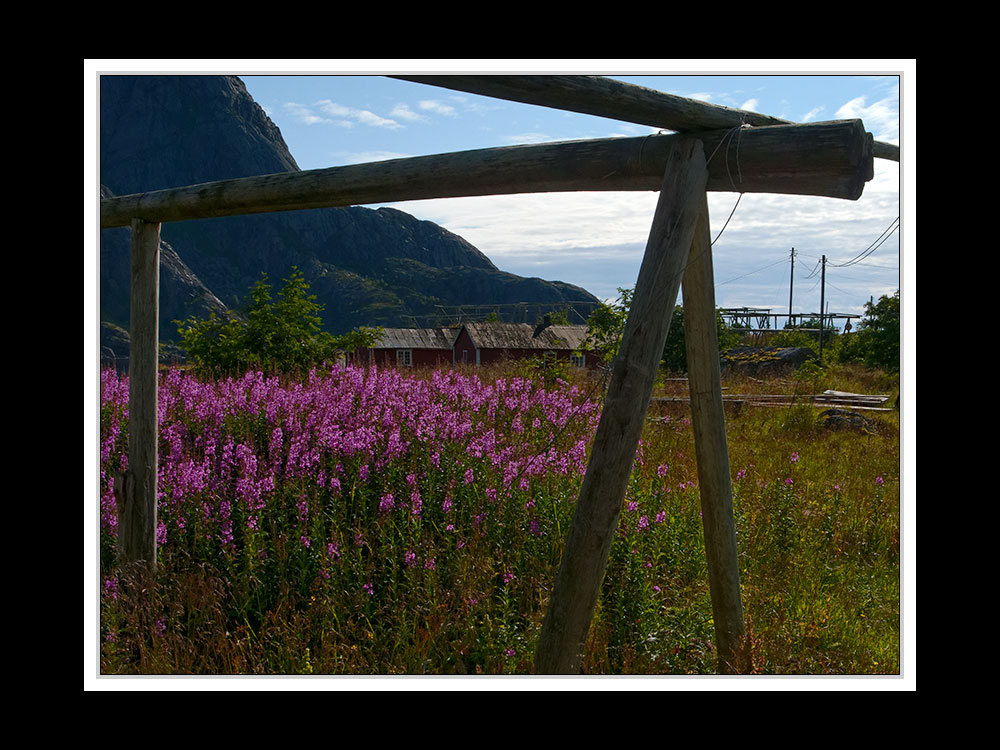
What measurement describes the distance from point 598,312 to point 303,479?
6761 mm

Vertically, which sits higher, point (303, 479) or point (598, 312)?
point (598, 312)

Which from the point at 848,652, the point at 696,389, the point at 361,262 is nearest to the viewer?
the point at 696,389

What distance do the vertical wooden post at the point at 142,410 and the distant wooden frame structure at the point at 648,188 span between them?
147 centimetres

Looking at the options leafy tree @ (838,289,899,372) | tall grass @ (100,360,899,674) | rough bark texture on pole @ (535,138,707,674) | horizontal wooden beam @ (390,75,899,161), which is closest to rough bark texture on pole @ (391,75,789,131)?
horizontal wooden beam @ (390,75,899,161)

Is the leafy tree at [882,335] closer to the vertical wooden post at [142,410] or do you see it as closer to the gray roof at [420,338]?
the vertical wooden post at [142,410]

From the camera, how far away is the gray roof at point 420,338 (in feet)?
137

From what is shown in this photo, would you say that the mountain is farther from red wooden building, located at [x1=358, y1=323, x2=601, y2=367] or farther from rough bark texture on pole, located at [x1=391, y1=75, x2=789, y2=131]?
rough bark texture on pole, located at [x1=391, y1=75, x2=789, y2=131]

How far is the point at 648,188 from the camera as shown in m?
2.69

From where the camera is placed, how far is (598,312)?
10.2 metres
